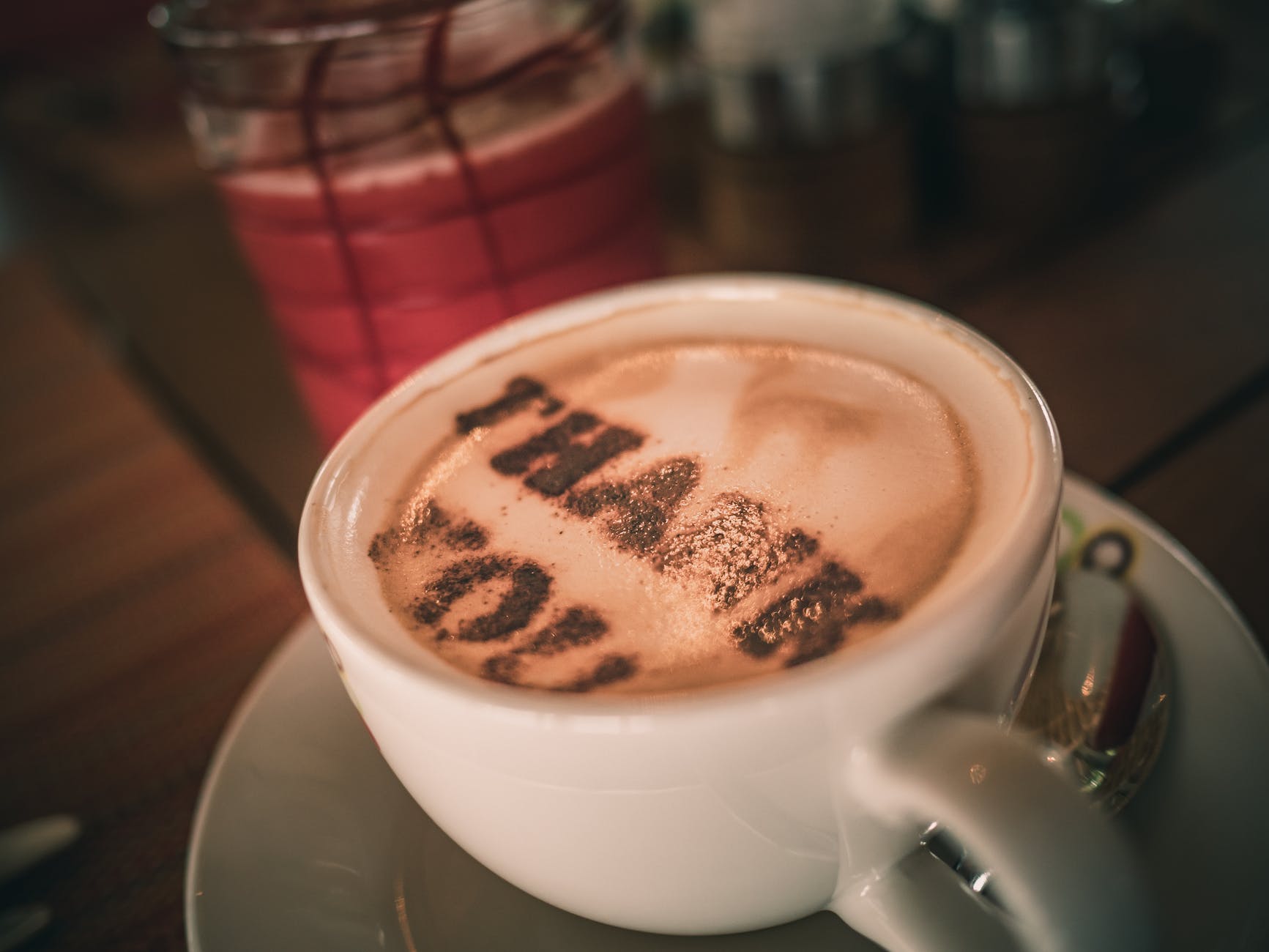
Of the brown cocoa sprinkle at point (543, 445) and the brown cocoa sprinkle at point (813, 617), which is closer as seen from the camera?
the brown cocoa sprinkle at point (813, 617)

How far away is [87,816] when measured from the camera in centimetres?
52

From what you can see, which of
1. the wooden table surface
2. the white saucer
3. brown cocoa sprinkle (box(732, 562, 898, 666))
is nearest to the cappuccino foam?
brown cocoa sprinkle (box(732, 562, 898, 666))

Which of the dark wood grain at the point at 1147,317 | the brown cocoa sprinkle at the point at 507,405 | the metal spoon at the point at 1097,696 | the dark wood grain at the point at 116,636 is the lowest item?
the dark wood grain at the point at 1147,317

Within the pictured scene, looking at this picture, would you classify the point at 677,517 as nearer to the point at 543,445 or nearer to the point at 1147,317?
the point at 543,445

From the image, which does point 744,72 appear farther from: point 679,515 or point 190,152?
point 190,152

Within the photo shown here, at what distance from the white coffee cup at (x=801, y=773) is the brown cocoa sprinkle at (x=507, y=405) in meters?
0.11

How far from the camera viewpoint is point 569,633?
0.41 meters

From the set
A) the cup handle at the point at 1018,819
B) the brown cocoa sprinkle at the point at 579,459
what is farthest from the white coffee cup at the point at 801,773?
the brown cocoa sprinkle at the point at 579,459

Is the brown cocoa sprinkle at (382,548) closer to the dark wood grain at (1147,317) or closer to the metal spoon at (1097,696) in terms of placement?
the metal spoon at (1097,696)

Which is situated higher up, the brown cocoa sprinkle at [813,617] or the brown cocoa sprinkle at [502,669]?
the brown cocoa sprinkle at [502,669]

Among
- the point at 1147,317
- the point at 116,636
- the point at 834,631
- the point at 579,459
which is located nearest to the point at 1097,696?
the point at 834,631

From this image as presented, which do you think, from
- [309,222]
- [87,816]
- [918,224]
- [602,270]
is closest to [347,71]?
[309,222]

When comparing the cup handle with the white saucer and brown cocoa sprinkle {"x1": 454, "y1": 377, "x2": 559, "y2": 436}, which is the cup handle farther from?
brown cocoa sprinkle {"x1": 454, "y1": 377, "x2": 559, "y2": 436}

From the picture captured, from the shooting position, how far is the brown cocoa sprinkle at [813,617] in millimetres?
376
